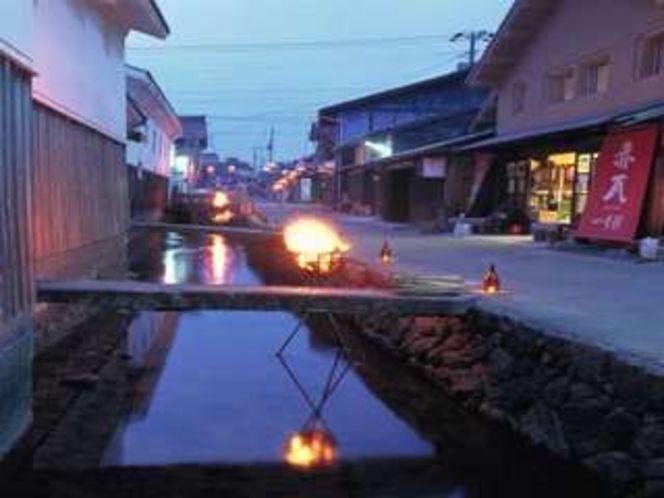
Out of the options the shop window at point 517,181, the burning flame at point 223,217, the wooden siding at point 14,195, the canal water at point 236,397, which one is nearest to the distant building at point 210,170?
the burning flame at point 223,217

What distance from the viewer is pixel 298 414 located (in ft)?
32.4

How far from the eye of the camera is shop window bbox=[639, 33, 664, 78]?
1967 cm

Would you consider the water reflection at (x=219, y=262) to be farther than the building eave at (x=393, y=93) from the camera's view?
No

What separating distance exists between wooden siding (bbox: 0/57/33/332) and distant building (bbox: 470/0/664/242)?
1212 cm

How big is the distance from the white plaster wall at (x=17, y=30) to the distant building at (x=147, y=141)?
59.8 ft

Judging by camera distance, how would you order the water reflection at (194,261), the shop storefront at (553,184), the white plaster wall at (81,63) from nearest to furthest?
the white plaster wall at (81,63) → the water reflection at (194,261) → the shop storefront at (553,184)

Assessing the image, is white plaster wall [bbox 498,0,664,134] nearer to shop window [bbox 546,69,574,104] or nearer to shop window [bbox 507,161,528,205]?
shop window [bbox 546,69,574,104]

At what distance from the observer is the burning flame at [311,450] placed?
325 inches

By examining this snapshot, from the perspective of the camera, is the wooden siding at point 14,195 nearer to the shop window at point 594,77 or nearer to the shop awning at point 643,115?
the shop awning at point 643,115

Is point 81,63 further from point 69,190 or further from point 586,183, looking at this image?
point 586,183

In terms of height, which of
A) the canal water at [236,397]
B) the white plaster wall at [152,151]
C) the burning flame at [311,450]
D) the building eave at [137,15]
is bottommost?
the burning flame at [311,450]

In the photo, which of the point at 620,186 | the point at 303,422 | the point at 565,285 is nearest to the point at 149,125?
the point at 620,186

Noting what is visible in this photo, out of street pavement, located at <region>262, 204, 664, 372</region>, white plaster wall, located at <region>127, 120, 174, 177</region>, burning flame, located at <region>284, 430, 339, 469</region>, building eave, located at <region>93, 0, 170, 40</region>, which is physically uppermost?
building eave, located at <region>93, 0, 170, 40</region>

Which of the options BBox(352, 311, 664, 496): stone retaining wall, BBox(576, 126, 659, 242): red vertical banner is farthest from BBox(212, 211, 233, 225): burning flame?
BBox(352, 311, 664, 496): stone retaining wall
